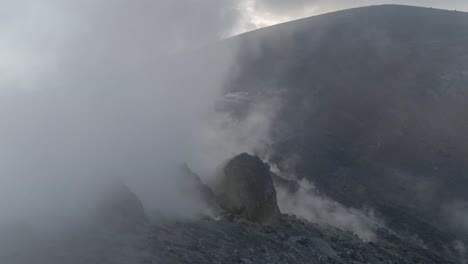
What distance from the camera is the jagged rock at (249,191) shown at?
89.6 ft

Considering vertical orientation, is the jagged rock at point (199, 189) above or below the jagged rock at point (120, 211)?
above

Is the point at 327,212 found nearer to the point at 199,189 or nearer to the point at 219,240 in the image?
the point at 199,189

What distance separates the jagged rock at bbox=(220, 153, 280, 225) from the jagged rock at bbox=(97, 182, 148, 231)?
6.81m

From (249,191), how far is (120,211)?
8.38 metres

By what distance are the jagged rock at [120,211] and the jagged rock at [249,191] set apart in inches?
268

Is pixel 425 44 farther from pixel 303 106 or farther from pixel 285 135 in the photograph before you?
pixel 285 135

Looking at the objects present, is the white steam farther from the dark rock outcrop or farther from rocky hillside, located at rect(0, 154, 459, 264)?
the dark rock outcrop

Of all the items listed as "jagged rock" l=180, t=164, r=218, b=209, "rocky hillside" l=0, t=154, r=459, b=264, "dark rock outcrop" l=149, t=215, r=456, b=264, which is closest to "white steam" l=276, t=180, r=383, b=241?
"rocky hillside" l=0, t=154, r=459, b=264

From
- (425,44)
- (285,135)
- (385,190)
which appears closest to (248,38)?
(425,44)

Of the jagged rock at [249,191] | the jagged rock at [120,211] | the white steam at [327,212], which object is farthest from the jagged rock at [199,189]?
the white steam at [327,212]

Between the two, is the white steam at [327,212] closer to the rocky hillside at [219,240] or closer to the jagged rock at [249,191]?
the rocky hillside at [219,240]

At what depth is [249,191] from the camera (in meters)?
28.1

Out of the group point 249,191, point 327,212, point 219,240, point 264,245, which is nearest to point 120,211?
point 219,240

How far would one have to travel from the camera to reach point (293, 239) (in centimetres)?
2400
